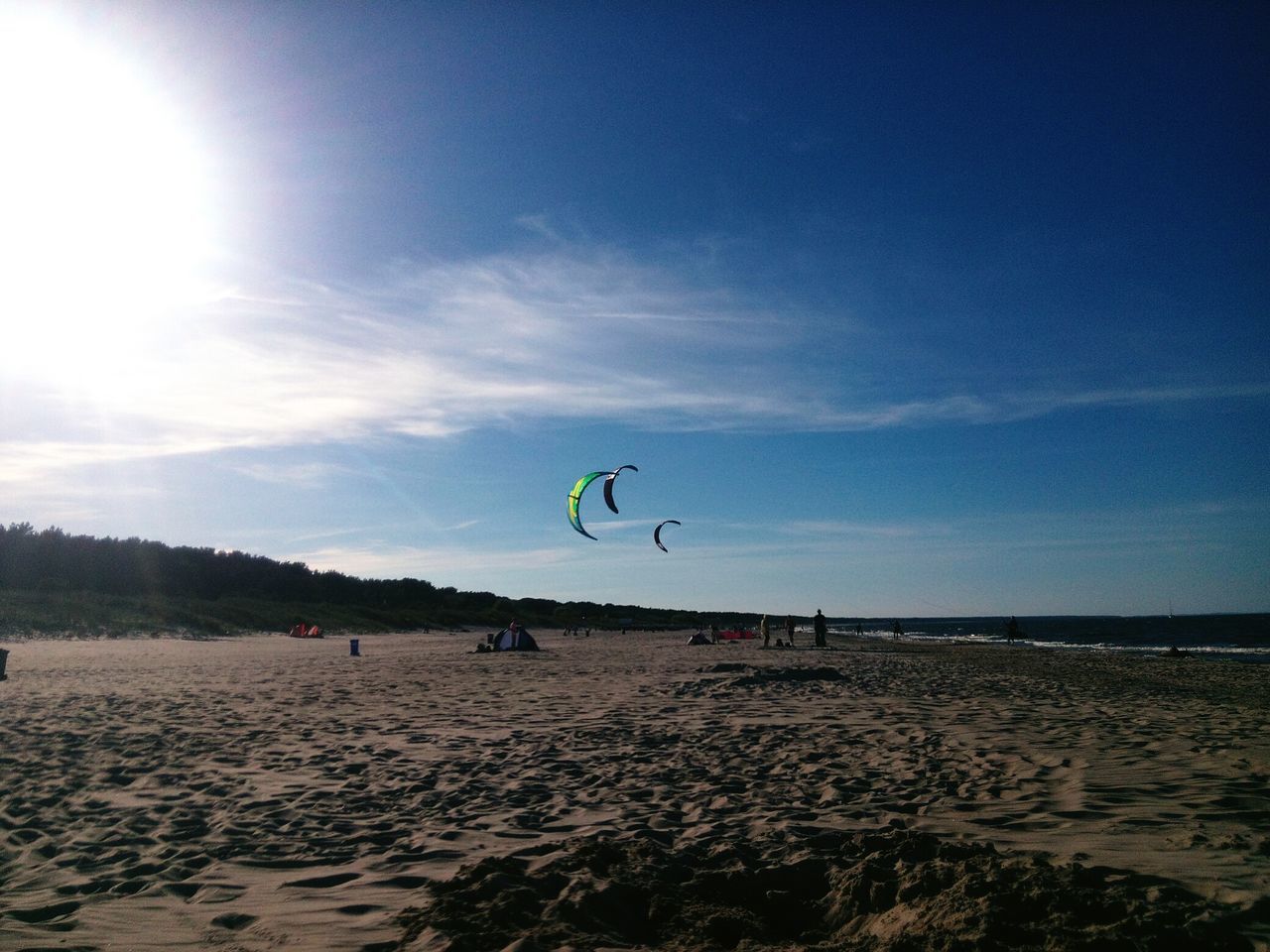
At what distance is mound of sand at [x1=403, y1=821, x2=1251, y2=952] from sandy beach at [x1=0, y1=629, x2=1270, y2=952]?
0.02m

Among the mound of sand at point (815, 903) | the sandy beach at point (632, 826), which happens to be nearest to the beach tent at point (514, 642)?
the sandy beach at point (632, 826)

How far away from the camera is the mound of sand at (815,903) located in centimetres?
308

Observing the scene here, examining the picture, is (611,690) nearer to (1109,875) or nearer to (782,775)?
(782,775)

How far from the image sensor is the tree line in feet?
119

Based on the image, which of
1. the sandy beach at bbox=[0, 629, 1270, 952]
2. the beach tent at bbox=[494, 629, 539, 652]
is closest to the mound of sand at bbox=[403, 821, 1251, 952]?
the sandy beach at bbox=[0, 629, 1270, 952]

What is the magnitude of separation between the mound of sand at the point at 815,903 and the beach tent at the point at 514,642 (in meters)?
23.2

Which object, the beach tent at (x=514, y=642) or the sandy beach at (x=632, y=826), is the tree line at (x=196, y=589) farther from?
the sandy beach at (x=632, y=826)

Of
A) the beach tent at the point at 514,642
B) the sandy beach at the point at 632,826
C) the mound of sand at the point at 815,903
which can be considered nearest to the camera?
the mound of sand at the point at 815,903

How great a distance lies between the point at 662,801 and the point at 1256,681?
18568mm

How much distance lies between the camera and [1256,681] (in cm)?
1755

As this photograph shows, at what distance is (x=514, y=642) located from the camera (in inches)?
1070

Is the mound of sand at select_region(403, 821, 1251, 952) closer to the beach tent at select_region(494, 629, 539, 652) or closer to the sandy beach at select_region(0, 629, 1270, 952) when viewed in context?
the sandy beach at select_region(0, 629, 1270, 952)

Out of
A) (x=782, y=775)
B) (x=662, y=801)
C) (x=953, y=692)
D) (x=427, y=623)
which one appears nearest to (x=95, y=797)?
(x=662, y=801)

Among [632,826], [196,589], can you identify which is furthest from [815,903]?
[196,589]
